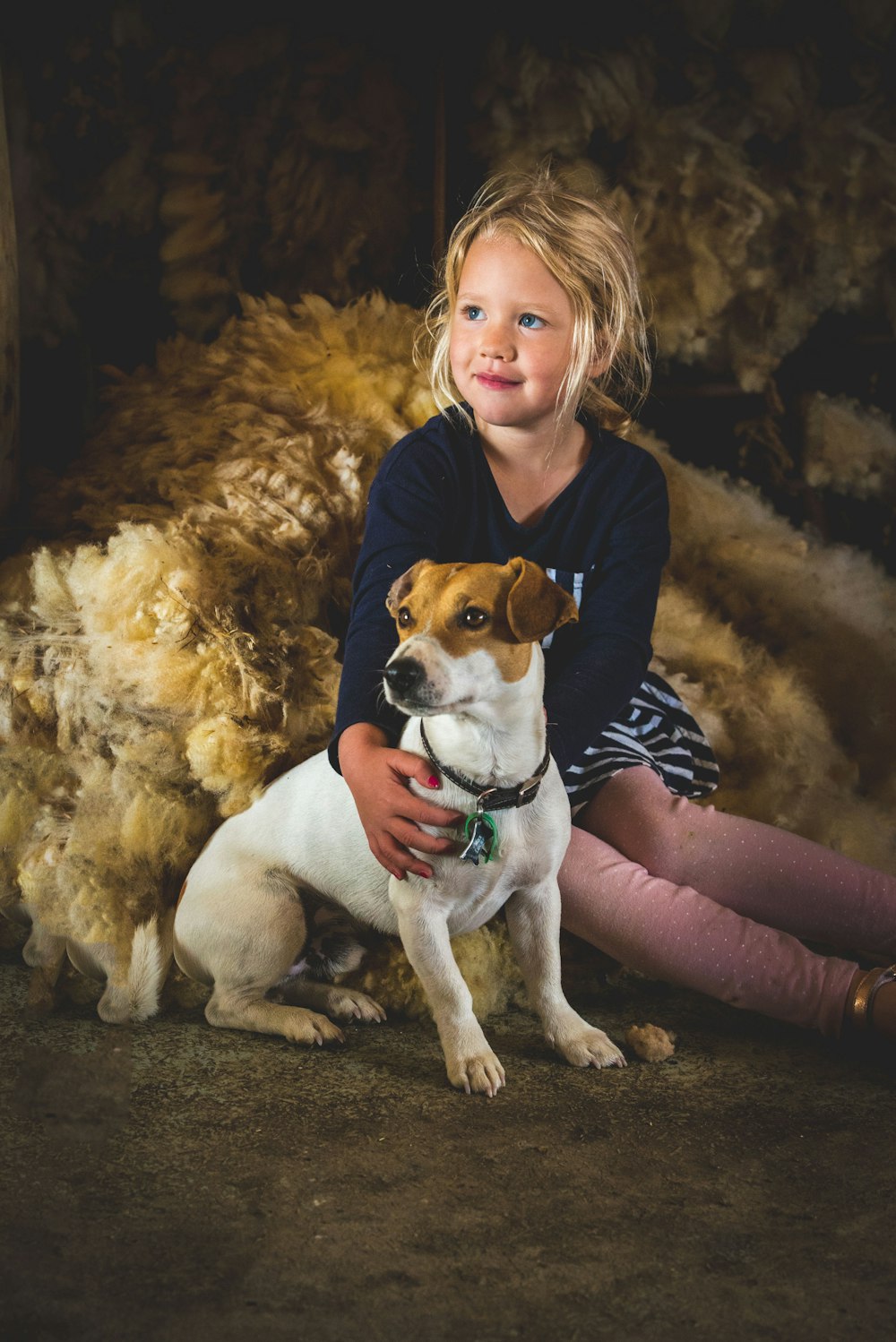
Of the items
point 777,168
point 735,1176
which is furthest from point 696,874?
point 777,168

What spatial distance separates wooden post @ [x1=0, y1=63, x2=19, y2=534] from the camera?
58.6 inches

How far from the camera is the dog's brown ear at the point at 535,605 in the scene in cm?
89

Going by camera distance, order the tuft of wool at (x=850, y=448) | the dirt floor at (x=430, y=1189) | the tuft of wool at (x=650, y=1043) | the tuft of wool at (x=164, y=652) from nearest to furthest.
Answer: the dirt floor at (x=430, y=1189), the tuft of wool at (x=650, y=1043), the tuft of wool at (x=164, y=652), the tuft of wool at (x=850, y=448)

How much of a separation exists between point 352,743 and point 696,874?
0.40m

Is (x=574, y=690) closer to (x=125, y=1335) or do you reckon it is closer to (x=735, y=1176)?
(x=735, y=1176)

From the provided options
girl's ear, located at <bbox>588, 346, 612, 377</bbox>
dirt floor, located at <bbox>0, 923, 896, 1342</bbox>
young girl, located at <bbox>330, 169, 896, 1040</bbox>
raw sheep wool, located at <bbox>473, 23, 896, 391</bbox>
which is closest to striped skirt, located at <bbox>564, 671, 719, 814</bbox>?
young girl, located at <bbox>330, 169, 896, 1040</bbox>

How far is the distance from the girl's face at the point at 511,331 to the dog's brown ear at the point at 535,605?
0.89ft

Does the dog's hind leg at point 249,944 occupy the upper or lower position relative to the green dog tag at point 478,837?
lower

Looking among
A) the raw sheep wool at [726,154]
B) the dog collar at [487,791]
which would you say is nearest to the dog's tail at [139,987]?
the dog collar at [487,791]

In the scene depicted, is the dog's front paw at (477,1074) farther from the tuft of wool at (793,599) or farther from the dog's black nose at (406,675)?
the tuft of wool at (793,599)

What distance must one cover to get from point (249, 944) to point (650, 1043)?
0.38 m

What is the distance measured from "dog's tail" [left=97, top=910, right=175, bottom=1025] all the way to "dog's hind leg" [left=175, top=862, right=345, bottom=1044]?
0.04 m

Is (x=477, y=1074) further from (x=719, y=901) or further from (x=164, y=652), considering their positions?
(x=164, y=652)

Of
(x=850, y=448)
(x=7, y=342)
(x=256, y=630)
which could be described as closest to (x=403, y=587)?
(x=256, y=630)
